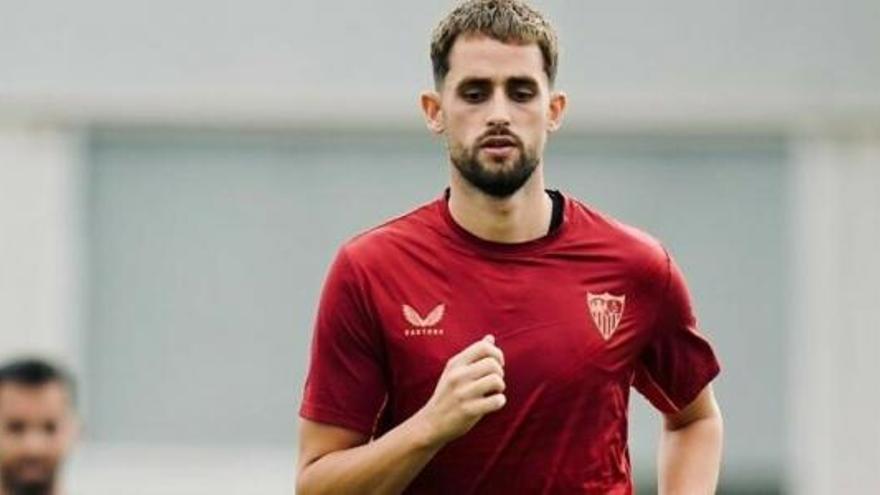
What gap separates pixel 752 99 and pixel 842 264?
95 centimetres

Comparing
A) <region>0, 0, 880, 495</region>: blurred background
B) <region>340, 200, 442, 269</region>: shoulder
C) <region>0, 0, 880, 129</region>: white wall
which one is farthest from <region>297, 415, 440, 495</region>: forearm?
<region>0, 0, 880, 129</region>: white wall

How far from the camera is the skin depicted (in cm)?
820

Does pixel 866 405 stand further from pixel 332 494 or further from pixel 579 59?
pixel 332 494

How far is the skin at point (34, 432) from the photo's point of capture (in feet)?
26.9

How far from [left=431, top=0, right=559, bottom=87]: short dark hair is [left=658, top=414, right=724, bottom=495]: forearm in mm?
835

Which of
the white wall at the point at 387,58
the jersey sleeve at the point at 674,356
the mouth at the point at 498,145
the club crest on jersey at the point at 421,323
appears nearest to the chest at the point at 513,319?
the club crest on jersey at the point at 421,323

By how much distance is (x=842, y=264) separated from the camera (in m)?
13.1

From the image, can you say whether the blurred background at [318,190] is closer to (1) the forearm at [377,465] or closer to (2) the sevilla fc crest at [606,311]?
(2) the sevilla fc crest at [606,311]

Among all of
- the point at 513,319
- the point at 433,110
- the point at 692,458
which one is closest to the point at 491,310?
the point at 513,319

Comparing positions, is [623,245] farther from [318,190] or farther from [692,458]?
[318,190]

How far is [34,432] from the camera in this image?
8.30 meters

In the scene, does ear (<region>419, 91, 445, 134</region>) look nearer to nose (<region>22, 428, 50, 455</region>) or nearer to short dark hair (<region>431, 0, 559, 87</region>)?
short dark hair (<region>431, 0, 559, 87</region>)

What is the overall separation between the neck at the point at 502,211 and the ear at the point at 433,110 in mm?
100

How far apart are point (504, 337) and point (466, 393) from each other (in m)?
Result: 0.31
